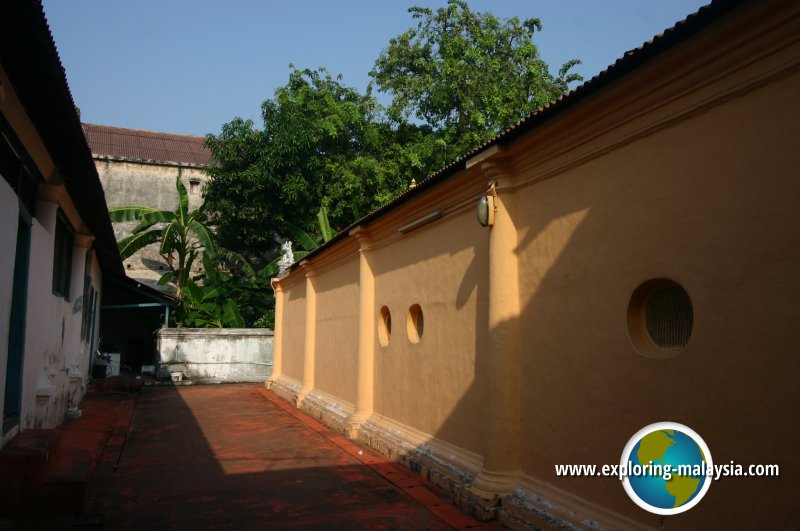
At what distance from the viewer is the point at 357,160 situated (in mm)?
24109

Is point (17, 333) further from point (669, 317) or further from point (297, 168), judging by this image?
point (297, 168)

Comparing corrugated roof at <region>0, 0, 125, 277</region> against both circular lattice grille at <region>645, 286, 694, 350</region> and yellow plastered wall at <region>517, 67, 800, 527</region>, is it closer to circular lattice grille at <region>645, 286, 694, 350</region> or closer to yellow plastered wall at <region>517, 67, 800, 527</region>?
yellow plastered wall at <region>517, 67, 800, 527</region>

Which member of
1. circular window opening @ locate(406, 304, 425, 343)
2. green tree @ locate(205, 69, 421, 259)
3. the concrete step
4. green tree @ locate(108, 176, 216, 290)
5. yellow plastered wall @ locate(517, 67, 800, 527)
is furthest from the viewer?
green tree @ locate(205, 69, 421, 259)

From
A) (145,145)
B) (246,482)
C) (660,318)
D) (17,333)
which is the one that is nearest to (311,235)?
(145,145)

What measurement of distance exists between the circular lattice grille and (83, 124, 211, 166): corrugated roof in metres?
30.2

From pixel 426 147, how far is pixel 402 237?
14.5 m

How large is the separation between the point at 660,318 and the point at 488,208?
88.9 inches

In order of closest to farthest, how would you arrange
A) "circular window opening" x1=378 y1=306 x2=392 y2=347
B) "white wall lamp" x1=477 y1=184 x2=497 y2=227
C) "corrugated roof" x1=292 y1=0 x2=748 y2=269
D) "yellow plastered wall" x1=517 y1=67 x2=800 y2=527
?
"yellow plastered wall" x1=517 y1=67 x2=800 y2=527 < "corrugated roof" x1=292 y1=0 x2=748 y2=269 < "white wall lamp" x1=477 y1=184 x2=497 y2=227 < "circular window opening" x1=378 y1=306 x2=392 y2=347

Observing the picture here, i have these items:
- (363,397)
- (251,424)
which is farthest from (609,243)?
(251,424)

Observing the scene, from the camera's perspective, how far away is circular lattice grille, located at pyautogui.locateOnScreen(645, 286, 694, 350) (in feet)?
15.3

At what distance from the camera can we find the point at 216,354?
22.3m

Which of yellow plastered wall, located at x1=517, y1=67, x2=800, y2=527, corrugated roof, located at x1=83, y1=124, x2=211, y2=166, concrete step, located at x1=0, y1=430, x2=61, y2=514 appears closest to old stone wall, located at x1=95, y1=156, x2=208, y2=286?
corrugated roof, located at x1=83, y1=124, x2=211, y2=166

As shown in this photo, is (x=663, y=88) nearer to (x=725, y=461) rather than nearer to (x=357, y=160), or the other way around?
(x=725, y=461)

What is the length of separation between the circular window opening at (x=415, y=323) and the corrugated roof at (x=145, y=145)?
1009 inches
